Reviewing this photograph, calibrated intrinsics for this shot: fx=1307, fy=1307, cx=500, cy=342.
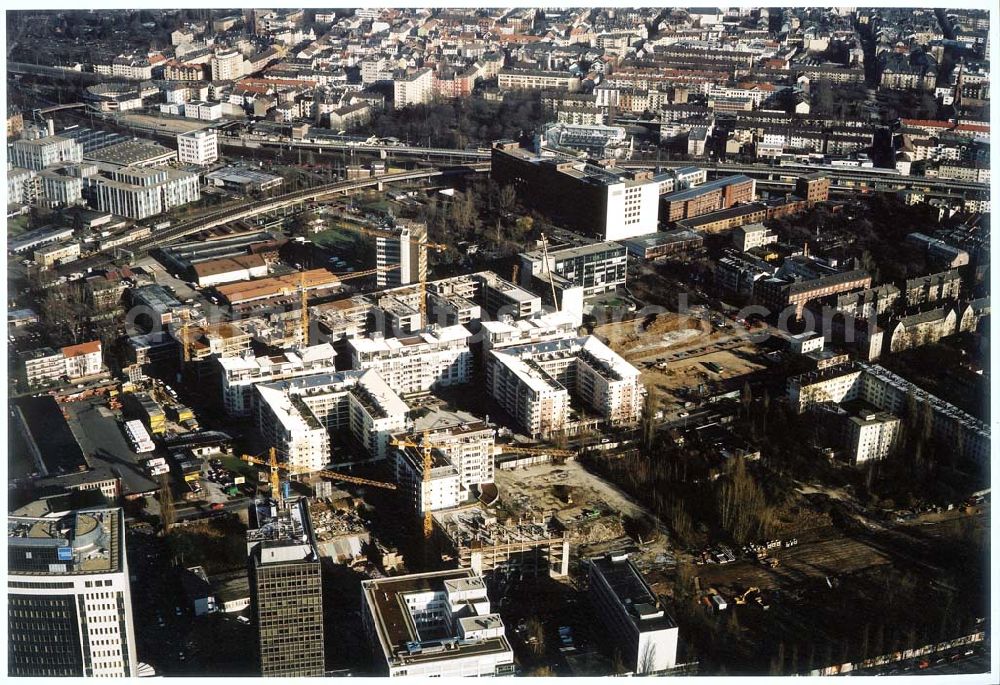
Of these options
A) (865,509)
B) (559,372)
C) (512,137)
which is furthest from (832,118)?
(865,509)

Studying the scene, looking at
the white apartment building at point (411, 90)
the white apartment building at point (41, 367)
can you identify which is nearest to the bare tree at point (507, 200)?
the white apartment building at point (411, 90)

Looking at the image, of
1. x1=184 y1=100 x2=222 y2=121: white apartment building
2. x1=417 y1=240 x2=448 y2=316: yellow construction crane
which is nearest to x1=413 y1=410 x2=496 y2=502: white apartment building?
x1=417 y1=240 x2=448 y2=316: yellow construction crane

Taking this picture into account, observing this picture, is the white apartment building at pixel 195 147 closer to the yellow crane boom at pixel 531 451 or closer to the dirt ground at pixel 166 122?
the dirt ground at pixel 166 122

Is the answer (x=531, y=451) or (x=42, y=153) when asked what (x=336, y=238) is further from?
(x=531, y=451)

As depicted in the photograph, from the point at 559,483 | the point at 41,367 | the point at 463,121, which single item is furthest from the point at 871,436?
the point at 463,121

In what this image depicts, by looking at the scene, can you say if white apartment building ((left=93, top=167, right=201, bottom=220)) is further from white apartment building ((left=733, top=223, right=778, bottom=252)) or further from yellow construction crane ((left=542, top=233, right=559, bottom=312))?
white apartment building ((left=733, top=223, right=778, bottom=252))
